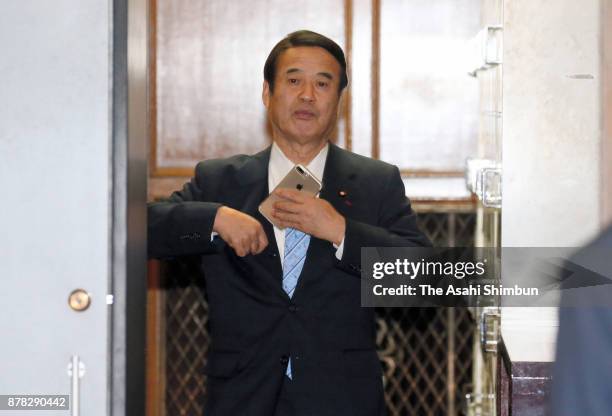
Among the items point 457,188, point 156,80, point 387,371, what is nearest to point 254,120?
point 156,80

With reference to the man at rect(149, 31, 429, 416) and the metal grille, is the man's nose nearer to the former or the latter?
the man at rect(149, 31, 429, 416)

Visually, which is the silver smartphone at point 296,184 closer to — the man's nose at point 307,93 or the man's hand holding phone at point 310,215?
the man's hand holding phone at point 310,215

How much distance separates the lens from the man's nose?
1938 millimetres

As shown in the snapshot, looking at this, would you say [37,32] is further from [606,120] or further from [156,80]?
[156,80]

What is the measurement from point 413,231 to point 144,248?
52 centimetres

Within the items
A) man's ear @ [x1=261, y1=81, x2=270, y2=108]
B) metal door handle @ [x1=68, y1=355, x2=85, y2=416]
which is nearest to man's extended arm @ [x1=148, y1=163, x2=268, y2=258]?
man's ear @ [x1=261, y1=81, x2=270, y2=108]

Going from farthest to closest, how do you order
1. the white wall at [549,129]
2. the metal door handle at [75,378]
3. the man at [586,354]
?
1. the white wall at [549,129]
2. the metal door handle at [75,378]
3. the man at [586,354]

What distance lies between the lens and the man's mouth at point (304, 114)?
194 centimetres

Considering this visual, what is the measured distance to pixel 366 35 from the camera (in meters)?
2.71

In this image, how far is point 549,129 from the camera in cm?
180

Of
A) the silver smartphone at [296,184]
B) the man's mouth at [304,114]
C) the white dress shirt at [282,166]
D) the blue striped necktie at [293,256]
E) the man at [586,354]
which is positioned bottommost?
the man at [586,354]

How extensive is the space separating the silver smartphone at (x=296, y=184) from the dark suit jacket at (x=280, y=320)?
0.03 meters

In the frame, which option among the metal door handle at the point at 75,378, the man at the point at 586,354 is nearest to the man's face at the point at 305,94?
the metal door handle at the point at 75,378

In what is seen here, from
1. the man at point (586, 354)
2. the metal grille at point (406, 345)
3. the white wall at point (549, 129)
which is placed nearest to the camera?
the man at point (586, 354)
